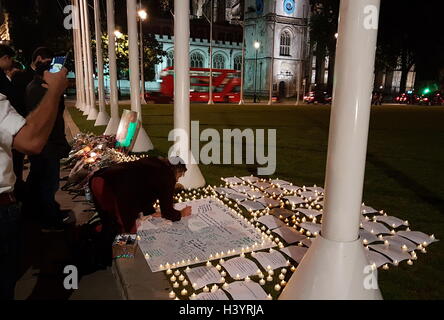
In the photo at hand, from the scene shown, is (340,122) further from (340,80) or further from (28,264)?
(28,264)

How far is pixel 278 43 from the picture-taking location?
6738cm

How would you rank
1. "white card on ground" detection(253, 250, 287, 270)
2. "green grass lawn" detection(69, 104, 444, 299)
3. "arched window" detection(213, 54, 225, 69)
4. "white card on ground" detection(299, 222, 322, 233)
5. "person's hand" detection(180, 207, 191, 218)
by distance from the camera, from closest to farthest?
"green grass lawn" detection(69, 104, 444, 299)
"white card on ground" detection(253, 250, 287, 270)
"white card on ground" detection(299, 222, 322, 233)
"person's hand" detection(180, 207, 191, 218)
"arched window" detection(213, 54, 225, 69)

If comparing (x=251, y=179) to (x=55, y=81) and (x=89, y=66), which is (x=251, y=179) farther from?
(x=89, y=66)

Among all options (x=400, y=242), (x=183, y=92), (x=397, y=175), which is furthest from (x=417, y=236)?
(x=183, y=92)

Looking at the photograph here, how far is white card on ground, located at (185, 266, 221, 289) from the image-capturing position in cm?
327

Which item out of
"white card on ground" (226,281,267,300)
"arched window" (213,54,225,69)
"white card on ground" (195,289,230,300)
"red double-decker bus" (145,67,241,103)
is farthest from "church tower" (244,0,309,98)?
"white card on ground" (195,289,230,300)

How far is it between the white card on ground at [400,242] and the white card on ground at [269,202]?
62.4 inches

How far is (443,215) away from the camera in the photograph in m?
4.97

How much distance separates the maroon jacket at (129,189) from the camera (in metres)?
3.62

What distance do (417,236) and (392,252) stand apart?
59cm

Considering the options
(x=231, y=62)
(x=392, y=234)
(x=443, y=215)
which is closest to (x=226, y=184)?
(x=392, y=234)

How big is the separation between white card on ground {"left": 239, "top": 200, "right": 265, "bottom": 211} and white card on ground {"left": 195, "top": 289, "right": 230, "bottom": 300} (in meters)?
2.08

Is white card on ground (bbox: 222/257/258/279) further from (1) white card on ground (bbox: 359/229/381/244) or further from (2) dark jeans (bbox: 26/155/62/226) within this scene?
(2) dark jeans (bbox: 26/155/62/226)
